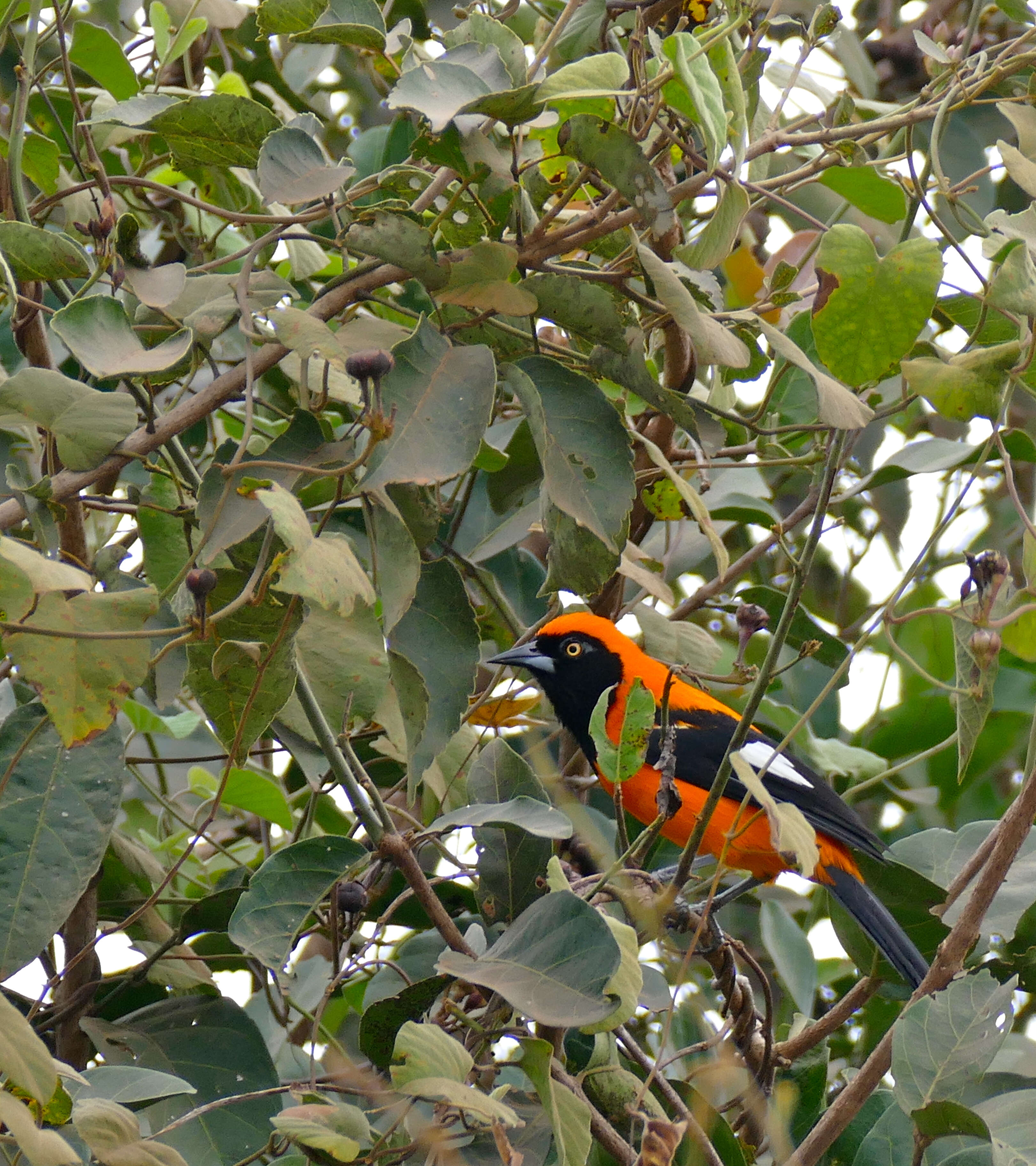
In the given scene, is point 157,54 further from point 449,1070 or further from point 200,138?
point 449,1070

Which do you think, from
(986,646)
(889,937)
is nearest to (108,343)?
(986,646)

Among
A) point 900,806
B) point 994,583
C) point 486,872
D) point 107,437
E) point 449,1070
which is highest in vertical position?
point 107,437

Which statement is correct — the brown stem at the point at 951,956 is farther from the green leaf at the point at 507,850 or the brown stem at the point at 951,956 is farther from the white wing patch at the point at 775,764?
the white wing patch at the point at 775,764

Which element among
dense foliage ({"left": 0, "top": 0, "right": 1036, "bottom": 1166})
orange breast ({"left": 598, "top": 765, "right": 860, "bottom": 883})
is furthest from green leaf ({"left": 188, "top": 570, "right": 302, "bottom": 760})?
orange breast ({"left": 598, "top": 765, "right": 860, "bottom": 883})

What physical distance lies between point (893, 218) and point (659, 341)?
587mm

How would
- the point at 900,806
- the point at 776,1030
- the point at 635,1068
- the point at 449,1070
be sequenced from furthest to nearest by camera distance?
the point at 900,806
the point at 776,1030
the point at 635,1068
the point at 449,1070

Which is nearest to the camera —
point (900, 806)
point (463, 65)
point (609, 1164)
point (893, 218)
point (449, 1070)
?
point (449, 1070)

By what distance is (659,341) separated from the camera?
9.82ft

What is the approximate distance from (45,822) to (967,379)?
1481 mm

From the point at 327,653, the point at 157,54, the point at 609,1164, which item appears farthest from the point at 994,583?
the point at 157,54

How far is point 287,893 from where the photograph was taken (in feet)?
6.09

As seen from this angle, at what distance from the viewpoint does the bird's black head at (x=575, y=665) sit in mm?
4164

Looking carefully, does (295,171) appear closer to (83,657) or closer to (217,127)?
(217,127)

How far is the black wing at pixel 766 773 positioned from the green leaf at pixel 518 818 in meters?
1.68
